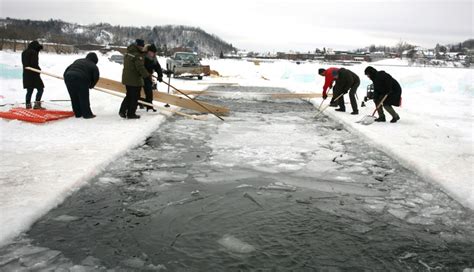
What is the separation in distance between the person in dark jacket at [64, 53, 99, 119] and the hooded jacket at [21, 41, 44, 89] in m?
1.62

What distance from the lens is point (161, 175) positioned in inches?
207

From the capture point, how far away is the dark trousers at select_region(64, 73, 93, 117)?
8578mm

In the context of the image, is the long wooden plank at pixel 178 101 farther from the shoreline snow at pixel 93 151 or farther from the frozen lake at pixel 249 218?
the frozen lake at pixel 249 218

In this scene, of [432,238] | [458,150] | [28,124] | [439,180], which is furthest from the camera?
[28,124]

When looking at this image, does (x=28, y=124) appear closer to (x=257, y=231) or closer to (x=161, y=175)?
(x=161, y=175)

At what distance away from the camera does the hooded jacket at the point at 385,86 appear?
10.4m

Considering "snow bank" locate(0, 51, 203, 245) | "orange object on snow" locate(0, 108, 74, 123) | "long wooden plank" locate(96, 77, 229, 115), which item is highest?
"long wooden plank" locate(96, 77, 229, 115)

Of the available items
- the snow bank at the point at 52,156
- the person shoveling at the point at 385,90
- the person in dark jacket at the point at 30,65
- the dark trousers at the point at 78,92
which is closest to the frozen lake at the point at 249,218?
the snow bank at the point at 52,156

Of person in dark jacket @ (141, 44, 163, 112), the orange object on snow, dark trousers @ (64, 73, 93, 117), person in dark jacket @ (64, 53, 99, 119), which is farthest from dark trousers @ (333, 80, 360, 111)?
the orange object on snow

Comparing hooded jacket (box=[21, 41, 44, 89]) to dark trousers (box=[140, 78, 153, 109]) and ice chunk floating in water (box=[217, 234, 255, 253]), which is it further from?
ice chunk floating in water (box=[217, 234, 255, 253])

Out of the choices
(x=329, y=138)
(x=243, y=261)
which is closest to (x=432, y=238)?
(x=243, y=261)

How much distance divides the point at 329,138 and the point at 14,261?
6.47m

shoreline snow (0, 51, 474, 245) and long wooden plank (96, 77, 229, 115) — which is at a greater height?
long wooden plank (96, 77, 229, 115)

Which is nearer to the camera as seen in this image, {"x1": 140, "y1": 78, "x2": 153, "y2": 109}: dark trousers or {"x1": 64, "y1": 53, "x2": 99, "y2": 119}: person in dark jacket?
{"x1": 64, "y1": 53, "x2": 99, "y2": 119}: person in dark jacket
